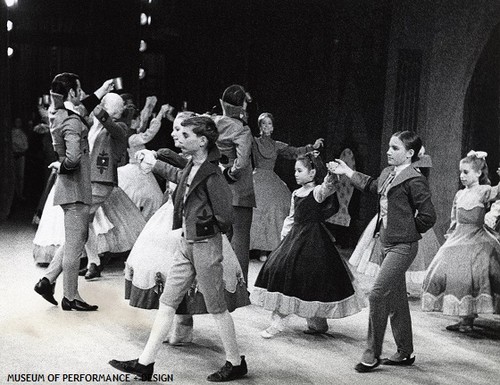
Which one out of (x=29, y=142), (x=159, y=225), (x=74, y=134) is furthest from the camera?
(x=29, y=142)

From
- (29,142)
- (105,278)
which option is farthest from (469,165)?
(29,142)

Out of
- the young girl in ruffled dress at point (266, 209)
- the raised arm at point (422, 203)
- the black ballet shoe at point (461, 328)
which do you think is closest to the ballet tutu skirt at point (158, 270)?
the raised arm at point (422, 203)

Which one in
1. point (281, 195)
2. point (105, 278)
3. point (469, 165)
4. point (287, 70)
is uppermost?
point (287, 70)

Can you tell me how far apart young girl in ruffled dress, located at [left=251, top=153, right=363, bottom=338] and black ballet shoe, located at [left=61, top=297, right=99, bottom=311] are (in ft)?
3.89

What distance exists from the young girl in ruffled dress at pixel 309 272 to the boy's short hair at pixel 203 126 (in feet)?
3.25

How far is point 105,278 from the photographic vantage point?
706cm

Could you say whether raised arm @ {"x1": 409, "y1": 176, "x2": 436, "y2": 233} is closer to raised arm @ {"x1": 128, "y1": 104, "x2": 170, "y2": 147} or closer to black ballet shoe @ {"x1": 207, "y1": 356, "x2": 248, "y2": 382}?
black ballet shoe @ {"x1": 207, "y1": 356, "x2": 248, "y2": 382}

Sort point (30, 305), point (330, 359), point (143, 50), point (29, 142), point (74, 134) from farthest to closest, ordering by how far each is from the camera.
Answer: point (29, 142) < point (143, 50) < point (30, 305) < point (74, 134) < point (330, 359)

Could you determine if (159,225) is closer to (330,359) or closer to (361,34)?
(330,359)

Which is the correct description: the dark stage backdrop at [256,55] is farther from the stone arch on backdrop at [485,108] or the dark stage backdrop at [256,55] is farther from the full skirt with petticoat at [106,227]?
the full skirt with petticoat at [106,227]

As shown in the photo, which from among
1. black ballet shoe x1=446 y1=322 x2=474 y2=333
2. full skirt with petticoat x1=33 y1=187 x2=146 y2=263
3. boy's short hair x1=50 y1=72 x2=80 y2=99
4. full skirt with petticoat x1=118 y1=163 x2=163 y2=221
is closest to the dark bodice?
black ballet shoe x1=446 y1=322 x2=474 y2=333

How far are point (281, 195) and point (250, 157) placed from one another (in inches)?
86.7

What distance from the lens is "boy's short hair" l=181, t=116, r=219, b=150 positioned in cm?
430

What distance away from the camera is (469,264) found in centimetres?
556
